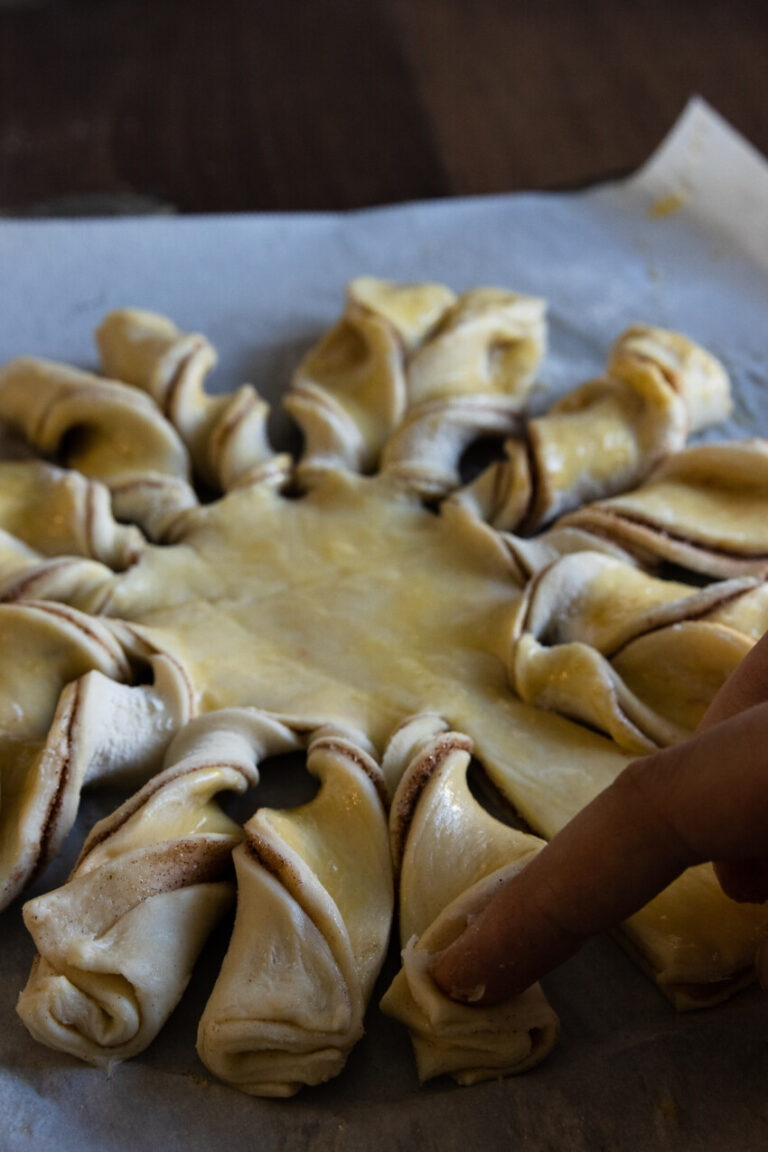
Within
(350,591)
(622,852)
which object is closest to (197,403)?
(350,591)

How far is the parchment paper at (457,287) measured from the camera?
0.76 metres

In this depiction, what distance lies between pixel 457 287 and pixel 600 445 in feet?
1.76

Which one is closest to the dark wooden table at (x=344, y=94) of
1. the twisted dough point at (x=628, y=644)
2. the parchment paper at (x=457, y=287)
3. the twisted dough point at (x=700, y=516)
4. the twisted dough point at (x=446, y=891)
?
the parchment paper at (x=457, y=287)

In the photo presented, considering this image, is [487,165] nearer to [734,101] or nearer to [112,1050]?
[734,101]

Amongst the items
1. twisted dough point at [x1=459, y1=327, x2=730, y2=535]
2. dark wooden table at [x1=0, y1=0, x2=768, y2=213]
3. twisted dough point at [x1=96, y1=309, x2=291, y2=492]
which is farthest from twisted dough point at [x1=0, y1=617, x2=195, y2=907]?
dark wooden table at [x1=0, y1=0, x2=768, y2=213]

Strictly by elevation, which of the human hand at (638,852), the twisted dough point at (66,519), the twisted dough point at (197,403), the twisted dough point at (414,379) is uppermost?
the human hand at (638,852)

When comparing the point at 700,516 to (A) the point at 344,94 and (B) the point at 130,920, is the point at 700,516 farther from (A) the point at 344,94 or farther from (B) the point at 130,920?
(A) the point at 344,94

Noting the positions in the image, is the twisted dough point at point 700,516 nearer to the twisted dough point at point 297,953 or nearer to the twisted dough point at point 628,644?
the twisted dough point at point 628,644

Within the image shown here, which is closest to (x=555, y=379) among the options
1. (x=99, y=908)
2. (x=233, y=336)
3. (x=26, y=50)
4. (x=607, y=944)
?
(x=233, y=336)

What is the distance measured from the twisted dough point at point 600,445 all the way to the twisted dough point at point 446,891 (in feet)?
1.06

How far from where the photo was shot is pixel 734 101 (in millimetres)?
2150

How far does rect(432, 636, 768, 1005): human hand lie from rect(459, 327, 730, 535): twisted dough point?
520mm

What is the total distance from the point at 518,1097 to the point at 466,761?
0.26 metres

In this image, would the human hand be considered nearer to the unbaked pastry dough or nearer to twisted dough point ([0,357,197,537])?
the unbaked pastry dough
